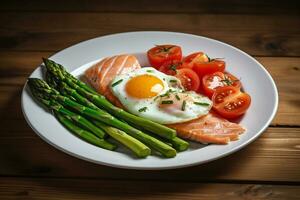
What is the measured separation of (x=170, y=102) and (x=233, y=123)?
323mm

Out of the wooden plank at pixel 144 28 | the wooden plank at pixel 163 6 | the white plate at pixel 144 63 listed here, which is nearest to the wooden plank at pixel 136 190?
the white plate at pixel 144 63

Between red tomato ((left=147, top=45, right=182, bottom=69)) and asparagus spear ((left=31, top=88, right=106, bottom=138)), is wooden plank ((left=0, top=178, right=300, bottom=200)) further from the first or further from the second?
red tomato ((left=147, top=45, right=182, bottom=69))

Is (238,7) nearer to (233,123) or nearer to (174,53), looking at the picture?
(174,53)

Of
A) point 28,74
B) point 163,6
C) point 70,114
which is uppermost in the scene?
point 163,6

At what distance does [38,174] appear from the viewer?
233 centimetres

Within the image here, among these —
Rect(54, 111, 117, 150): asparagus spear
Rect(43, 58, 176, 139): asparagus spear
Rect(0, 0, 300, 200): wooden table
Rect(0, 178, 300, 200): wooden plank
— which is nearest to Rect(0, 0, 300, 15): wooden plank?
Rect(0, 0, 300, 200): wooden table

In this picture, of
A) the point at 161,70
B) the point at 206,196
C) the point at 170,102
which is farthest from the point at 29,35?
the point at 206,196

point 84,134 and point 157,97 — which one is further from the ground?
point 157,97

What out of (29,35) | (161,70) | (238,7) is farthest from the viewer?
(238,7)

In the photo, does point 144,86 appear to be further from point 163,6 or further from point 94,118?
point 163,6

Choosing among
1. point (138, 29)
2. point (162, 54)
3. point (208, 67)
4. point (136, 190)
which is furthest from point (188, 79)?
point (138, 29)

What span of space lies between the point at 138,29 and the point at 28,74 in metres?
0.89

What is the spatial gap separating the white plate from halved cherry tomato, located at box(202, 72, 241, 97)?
0.22 ft

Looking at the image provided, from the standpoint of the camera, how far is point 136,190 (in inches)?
88.0
